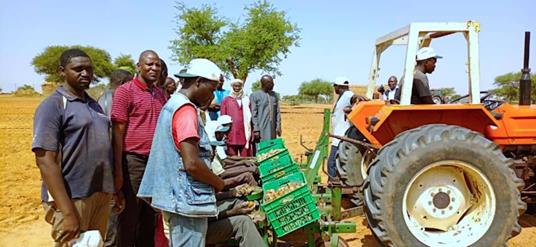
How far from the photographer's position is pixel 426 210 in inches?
140

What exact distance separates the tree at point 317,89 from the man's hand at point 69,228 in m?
70.2

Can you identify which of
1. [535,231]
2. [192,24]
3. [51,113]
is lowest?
[535,231]

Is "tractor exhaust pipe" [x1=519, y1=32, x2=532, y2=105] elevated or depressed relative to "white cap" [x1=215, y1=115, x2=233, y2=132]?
elevated

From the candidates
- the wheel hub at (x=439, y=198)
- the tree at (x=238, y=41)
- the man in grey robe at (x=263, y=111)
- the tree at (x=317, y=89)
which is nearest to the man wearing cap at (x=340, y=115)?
the man in grey robe at (x=263, y=111)

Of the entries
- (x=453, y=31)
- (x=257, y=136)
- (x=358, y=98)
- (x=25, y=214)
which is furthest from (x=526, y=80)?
(x=25, y=214)

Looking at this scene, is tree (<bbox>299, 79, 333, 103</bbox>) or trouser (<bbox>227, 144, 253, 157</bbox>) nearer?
trouser (<bbox>227, 144, 253, 157</bbox>)

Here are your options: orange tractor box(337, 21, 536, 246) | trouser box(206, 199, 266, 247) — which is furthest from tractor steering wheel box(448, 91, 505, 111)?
trouser box(206, 199, 266, 247)

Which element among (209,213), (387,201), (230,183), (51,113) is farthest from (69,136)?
(387,201)

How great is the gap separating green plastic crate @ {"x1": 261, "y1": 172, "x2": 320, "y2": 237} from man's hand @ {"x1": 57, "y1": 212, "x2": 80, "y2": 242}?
1.21 meters

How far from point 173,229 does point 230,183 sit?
95 centimetres

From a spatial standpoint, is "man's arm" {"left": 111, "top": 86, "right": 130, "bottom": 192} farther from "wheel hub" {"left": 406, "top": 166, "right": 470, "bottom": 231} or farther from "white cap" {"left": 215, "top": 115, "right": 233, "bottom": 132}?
"wheel hub" {"left": 406, "top": 166, "right": 470, "bottom": 231}

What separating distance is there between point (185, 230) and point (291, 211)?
873mm

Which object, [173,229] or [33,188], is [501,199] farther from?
[33,188]

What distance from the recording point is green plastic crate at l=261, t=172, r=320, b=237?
10.1 feet
